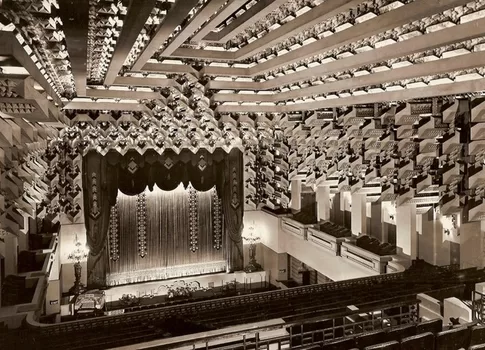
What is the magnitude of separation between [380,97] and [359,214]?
6.17 m

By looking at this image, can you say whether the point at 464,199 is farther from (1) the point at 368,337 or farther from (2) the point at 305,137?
(2) the point at 305,137

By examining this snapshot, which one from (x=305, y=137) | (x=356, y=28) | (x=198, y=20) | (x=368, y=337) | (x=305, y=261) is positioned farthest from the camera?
(x=305, y=261)

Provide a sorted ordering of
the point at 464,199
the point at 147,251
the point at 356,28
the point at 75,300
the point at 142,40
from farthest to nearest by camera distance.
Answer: the point at 147,251, the point at 75,300, the point at 464,199, the point at 142,40, the point at 356,28

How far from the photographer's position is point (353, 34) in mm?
4133

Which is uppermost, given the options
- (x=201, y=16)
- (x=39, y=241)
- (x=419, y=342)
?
(x=201, y=16)

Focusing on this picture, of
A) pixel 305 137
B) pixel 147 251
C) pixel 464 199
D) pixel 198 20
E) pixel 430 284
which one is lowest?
pixel 147 251

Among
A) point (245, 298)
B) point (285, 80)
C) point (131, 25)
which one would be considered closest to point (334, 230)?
point (245, 298)

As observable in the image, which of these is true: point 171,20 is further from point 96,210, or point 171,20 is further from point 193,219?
point 193,219

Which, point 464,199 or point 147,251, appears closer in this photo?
point 464,199

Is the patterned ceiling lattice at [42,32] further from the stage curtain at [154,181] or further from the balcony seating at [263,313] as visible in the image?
the stage curtain at [154,181]

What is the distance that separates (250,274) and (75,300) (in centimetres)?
625

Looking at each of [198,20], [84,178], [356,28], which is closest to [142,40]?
[198,20]

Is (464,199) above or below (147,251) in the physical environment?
above

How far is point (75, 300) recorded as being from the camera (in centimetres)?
1345
